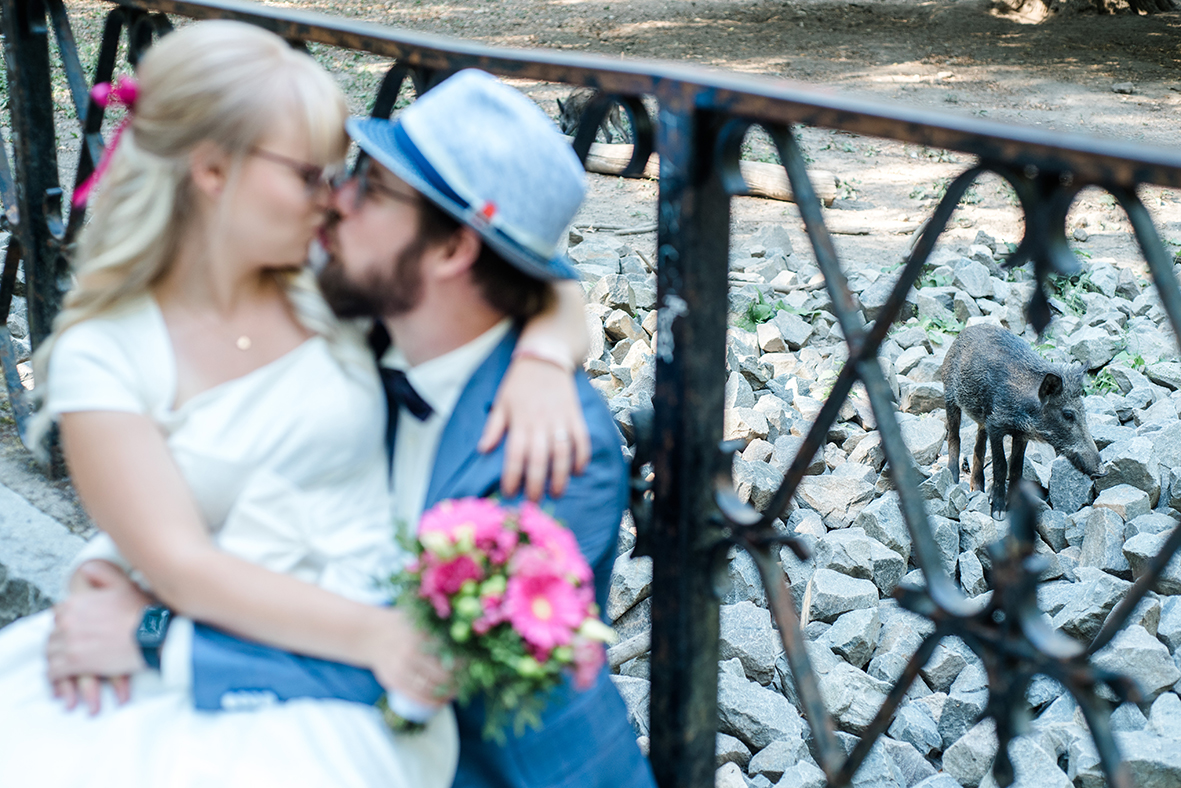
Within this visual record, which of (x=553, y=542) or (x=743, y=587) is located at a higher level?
(x=553, y=542)

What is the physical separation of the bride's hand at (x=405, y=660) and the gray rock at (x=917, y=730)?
1.82m

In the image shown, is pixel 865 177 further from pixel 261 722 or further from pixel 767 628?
pixel 261 722

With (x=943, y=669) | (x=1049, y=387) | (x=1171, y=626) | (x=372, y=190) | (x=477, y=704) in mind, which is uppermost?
(x=372, y=190)

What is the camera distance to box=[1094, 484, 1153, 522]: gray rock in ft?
12.8

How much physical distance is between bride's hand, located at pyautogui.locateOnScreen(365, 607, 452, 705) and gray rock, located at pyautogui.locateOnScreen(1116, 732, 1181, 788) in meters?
1.86

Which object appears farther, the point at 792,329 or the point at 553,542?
the point at 792,329

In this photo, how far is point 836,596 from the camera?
129 inches

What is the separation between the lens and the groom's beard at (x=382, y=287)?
163 cm

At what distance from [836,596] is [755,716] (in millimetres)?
655

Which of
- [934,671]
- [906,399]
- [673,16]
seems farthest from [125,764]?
[673,16]

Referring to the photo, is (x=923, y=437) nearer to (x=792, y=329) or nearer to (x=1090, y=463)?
(x=1090, y=463)

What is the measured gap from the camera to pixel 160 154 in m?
1.61

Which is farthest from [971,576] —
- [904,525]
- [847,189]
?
[847,189]

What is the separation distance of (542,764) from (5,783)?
0.72m
